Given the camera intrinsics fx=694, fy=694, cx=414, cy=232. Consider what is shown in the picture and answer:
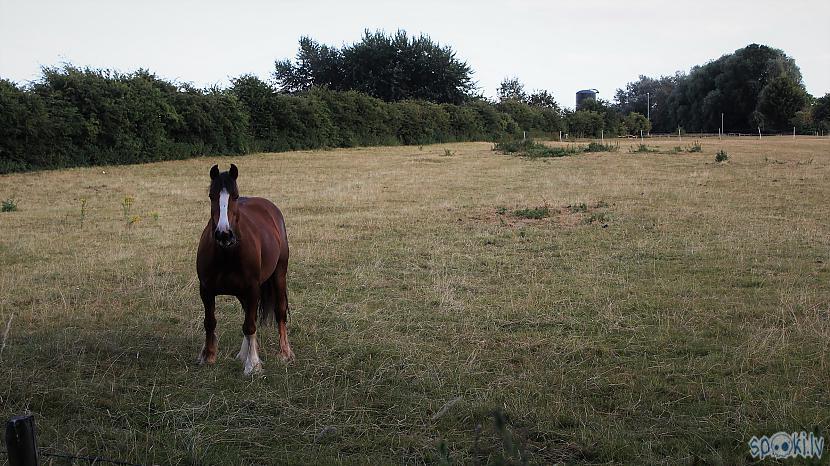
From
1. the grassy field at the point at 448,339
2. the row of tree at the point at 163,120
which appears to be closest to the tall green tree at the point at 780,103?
the row of tree at the point at 163,120

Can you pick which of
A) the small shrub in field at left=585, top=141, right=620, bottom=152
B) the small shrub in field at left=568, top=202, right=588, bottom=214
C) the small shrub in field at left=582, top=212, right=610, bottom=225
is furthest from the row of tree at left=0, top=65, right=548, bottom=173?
the small shrub in field at left=582, top=212, right=610, bottom=225

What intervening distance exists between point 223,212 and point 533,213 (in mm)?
10665

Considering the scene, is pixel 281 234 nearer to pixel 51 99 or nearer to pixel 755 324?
pixel 755 324

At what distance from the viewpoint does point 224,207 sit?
17.9ft

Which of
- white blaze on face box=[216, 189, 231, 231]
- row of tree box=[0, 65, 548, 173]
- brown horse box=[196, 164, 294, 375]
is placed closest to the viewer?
white blaze on face box=[216, 189, 231, 231]

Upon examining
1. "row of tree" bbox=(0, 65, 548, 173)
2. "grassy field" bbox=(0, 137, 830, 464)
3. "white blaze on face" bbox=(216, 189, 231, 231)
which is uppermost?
"row of tree" bbox=(0, 65, 548, 173)

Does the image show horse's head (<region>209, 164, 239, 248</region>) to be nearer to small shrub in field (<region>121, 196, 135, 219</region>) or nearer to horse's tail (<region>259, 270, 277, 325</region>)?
horse's tail (<region>259, 270, 277, 325</region>)

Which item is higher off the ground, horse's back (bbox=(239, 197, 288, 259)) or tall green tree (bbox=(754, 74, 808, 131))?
tall green tree (bbox=(754, 74, 808, 131))

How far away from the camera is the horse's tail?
271 inches

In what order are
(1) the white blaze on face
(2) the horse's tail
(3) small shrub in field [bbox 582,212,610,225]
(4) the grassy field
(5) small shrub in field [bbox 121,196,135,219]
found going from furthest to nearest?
1. (5) small shrub in field [bbox 121,196,135,219]
2. (3) small shrub in field [bbox 582,212,610,225]
3. (2) the horse's tail
4. (1) the white blaze on face
5. (4) the grassy field

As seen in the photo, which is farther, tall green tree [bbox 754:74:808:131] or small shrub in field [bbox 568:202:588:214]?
tall green tree [bbox 754:74:808:131]

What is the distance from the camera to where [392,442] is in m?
4.54

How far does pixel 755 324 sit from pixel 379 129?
139 feet

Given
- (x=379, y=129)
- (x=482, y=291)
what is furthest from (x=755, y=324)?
(x=379, y=129)
